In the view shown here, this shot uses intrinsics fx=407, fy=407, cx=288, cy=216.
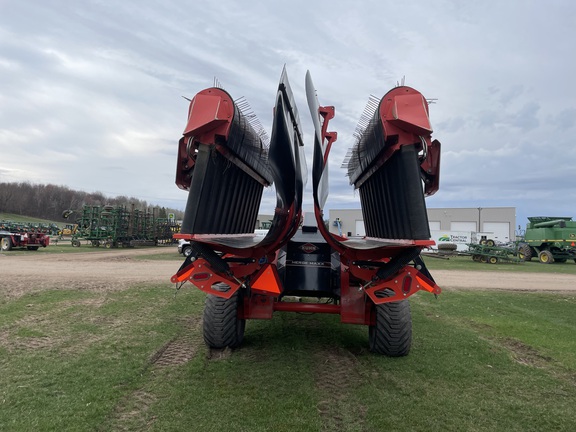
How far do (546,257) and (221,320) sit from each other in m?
24.3

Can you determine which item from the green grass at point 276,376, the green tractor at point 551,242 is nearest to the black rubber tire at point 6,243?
the green grass at point 276,376

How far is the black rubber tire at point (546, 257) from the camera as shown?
23.1m

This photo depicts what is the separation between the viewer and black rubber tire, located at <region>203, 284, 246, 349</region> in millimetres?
4781

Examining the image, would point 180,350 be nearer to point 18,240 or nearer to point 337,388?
point 337,388

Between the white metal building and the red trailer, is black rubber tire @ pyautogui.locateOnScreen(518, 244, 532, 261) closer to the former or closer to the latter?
the white metal building

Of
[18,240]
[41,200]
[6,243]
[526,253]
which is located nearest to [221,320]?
[18,240]

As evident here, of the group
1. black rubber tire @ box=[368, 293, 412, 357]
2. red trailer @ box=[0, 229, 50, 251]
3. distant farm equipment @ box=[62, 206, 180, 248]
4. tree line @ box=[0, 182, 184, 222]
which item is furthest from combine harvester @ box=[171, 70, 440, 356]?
tree line @ box=[0, 182, 184, 222]

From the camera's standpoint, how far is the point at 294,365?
14.9 ft

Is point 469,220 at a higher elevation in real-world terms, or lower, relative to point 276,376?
higher

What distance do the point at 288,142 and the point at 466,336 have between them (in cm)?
434

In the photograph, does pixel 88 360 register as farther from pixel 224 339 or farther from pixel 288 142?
pixel 288 142

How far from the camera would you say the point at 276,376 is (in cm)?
418

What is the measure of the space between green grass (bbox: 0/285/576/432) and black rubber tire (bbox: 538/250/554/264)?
61.9ft

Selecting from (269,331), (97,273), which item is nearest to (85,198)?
(97,273)
